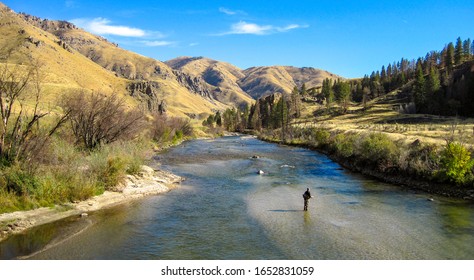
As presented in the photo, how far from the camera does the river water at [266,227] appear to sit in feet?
58.6

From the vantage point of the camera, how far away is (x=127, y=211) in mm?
25266

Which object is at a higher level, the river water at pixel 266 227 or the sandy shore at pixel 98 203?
the sandy shore at pixel 98 203

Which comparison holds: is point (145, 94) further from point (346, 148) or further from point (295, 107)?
point (346, 148)

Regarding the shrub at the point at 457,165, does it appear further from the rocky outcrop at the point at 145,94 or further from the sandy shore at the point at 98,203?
the rocky outcrop at the point at 145,94

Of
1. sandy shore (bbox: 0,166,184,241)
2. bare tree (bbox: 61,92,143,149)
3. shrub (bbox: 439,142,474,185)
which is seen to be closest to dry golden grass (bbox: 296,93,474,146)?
shrub (bbox: 439,142,474,185)

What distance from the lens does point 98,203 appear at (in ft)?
84.9

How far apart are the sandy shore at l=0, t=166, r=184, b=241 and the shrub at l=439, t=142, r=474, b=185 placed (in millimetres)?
25156

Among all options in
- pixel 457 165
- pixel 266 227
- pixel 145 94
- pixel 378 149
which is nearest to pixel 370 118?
pixel 378 149

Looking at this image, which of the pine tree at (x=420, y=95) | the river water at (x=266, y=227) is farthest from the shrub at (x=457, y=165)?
the pine tree at (x=420, y=95)

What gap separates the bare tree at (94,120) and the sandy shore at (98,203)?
26.5 ft
